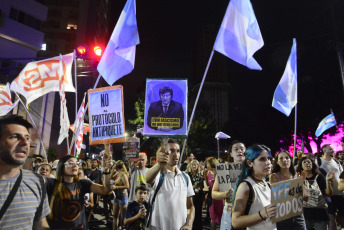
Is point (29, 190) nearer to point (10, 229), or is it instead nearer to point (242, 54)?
point (10, 229)

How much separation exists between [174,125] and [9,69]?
20.3 m

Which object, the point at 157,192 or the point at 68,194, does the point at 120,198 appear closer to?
the point at 68,194

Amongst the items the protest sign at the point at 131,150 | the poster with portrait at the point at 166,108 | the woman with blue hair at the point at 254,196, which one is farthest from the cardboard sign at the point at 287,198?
the protest sign at the point at 131,150

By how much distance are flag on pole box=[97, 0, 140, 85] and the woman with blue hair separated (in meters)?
3.67

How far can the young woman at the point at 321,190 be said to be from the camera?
17.4ft

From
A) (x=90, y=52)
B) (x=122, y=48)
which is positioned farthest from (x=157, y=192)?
(x=90, y=52)

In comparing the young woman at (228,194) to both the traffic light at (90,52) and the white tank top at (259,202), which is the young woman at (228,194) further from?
the traffic light at (90,52)

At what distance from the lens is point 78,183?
4051mm

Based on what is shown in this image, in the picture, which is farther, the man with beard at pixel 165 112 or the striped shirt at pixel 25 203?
the man with beard at pixel 165 112

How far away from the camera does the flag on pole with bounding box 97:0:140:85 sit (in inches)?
229

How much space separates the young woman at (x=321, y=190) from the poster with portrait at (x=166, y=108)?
9.36 feet

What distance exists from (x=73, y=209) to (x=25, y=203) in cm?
143

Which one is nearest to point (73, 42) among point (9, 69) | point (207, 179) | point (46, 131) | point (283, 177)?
point (46, 131)

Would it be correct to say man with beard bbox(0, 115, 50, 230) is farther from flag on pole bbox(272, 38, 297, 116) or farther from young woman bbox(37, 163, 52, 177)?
flag on pole bbox(272, 38, 297, 116)
